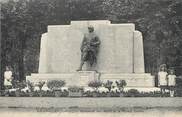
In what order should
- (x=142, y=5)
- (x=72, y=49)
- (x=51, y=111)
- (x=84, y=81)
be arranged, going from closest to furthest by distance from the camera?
(x=51, y=111), (x=84, y=81), (x=72, y=49), (x=142, y=5)

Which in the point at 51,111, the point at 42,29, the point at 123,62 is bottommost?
the point at 51,111

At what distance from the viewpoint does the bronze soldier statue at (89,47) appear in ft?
110

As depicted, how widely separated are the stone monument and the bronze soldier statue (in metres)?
0.58

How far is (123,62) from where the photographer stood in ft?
113

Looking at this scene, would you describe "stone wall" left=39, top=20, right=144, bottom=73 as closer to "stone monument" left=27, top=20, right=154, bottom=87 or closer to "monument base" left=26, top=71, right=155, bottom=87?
"stone monument" left=27, top=20, right=154, bottom=87

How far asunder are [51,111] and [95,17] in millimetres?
31729

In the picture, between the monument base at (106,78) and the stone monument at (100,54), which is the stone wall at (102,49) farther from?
the monument base at (106,78)

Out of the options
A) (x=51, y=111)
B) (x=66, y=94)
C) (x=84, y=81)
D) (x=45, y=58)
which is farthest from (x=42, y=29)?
(x=51, y=111)

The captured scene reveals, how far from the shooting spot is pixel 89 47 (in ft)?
110

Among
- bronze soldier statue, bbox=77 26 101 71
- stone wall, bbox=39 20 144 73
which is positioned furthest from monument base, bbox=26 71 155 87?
stone wall, bbox=39 20 144 73

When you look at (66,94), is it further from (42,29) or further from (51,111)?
(42,29)

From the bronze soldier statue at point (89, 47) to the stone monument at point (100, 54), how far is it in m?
0.58

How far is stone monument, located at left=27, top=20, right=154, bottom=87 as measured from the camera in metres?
34.0

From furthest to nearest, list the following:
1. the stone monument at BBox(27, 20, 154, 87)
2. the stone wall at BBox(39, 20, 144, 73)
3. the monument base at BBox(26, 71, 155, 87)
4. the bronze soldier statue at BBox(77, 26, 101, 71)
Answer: the stone wall at BBox(39, 20, 144, 73) → the stone monument at BBox(27, 20, 154, 87) → the bronze soldier statue at BBox(77, 26, 101, 71) → the monument base at BBox(26, 71, 155, 87)
